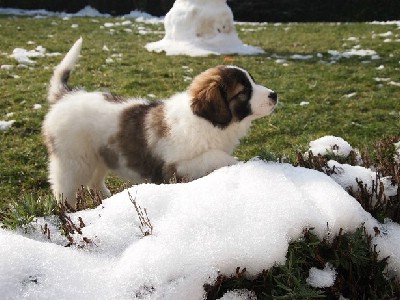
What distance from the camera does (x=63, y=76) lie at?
5176 millimetres

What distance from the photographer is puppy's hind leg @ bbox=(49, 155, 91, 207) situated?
4.60 metres

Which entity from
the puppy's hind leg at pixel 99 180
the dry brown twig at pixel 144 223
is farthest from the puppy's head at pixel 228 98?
the dry brown twig at pixel 144 223

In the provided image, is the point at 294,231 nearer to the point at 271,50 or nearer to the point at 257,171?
the point at 257,171

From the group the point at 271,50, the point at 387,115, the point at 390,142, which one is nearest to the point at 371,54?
the point at 271,50

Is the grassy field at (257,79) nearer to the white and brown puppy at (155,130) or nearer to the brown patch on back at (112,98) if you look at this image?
the white and brown puppy at (155,130)

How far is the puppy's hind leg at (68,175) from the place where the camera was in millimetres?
4602

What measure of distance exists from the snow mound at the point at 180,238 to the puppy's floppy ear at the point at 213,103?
1740mm

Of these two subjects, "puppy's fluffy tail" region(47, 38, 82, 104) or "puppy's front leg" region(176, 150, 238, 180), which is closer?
"puppy's front leg" region(176, 150, 238, 180)

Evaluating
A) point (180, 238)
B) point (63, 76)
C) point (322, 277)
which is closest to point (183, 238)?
point (180, 238)

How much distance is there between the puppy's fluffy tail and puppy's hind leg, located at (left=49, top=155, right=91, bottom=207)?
776 mm

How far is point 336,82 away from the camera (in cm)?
988

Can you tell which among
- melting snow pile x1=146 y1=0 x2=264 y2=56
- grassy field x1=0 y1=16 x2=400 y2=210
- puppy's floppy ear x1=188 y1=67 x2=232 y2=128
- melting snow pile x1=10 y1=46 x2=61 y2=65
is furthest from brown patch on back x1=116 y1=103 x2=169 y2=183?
melting snow pile x1=146 y1=0 x2=264 y2=56

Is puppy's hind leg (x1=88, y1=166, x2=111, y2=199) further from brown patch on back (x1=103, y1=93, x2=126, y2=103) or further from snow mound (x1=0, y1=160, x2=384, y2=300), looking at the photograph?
snow mound (x1=0, y1=160, x2=384, y2=300)

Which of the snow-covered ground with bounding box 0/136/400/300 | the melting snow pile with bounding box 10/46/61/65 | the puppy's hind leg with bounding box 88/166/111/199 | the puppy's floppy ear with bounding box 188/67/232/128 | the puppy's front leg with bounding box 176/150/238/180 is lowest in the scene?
the melting snow pile with bounding box 10/46/61/65
